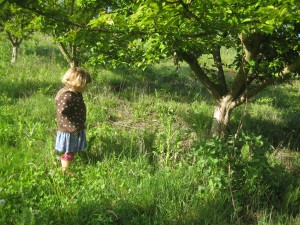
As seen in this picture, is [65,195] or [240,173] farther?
[240,173]

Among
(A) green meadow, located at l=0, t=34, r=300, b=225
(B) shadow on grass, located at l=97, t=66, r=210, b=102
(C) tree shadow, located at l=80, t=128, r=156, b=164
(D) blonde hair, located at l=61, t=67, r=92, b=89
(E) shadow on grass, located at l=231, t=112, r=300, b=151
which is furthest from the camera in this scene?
(B) shadow on grass, located at l=97, t=66, r=210, b=102

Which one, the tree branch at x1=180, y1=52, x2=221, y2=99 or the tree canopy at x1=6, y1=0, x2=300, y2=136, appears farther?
the tree branch at x1=180, y1=52, x2=221, y2=99

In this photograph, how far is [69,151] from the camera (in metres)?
3.76

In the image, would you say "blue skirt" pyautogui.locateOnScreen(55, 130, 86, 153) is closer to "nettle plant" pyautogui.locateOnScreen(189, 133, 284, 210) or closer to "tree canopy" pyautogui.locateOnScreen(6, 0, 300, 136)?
"tree canopy" pyautogui.locateOnScreen(6, 0, 300, 136)

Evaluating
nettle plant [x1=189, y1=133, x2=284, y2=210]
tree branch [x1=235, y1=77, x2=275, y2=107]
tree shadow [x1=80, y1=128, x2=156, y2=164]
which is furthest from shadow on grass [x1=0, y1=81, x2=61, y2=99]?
nettle plant [x1=189, y1=133, x2=284, y2=210]

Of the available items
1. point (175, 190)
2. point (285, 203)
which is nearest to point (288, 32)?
point (285, 203)

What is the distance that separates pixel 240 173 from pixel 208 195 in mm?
506

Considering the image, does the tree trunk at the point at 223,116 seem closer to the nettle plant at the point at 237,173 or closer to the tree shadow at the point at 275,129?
the tree shadow at the point at 275,129

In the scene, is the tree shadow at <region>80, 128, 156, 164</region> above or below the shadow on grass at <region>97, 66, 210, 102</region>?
below

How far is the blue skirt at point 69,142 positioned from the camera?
375 cm

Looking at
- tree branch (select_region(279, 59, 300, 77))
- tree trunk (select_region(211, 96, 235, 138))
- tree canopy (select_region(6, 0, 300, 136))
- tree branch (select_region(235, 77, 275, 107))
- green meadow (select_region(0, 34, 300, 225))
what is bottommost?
green meadow (select_region(0, 34, 300, 225))

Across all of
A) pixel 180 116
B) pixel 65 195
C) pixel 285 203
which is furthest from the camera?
pixel 180 116

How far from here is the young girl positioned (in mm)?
3693

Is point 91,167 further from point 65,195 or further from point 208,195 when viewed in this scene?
point 208,195
